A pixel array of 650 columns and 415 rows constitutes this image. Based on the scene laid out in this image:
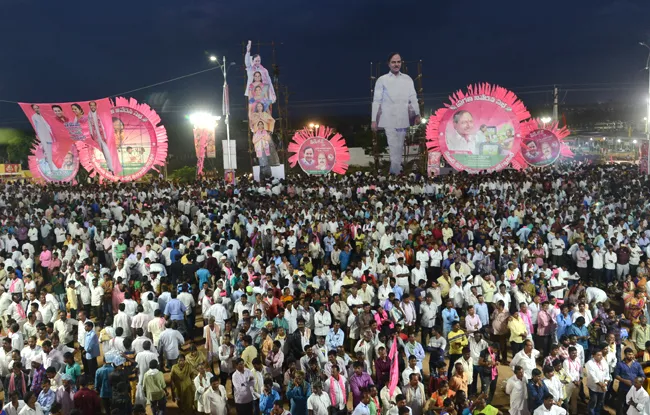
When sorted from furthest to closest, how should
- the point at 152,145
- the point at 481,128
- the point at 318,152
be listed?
1. the point at 318,152
2. the point at 481,128
3. the point at 152,145

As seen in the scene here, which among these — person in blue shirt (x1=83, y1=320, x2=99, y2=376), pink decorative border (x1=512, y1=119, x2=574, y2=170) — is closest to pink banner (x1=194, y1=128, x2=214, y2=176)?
pink decorative border (x1=512, y1=119, x2=574, y2=170)

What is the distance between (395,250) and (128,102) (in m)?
17.5

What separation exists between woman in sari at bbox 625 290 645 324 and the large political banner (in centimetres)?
2019

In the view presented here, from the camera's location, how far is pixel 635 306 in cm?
853

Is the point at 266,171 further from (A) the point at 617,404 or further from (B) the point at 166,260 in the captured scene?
(A) the point at 617,404

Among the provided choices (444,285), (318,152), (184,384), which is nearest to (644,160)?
(318,152)

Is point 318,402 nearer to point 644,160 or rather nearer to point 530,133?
point 530,133

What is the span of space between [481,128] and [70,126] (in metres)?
17.8

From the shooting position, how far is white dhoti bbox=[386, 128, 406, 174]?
2848 cm

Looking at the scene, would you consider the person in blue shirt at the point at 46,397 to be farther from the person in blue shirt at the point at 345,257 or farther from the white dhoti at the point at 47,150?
the white dhoti at the point at 47,150

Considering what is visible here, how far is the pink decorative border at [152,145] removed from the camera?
2434 cm

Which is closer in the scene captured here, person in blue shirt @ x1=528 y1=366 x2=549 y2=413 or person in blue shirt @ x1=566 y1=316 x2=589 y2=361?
person in blue shirt @ x1=528 y1=366 x2=549 y2=413

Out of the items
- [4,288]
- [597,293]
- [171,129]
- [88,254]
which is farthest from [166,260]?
[171,129]

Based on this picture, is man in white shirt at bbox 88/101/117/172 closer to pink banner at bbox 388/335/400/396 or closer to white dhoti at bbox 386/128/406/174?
white dhoti at bbox 386/128/406/174
